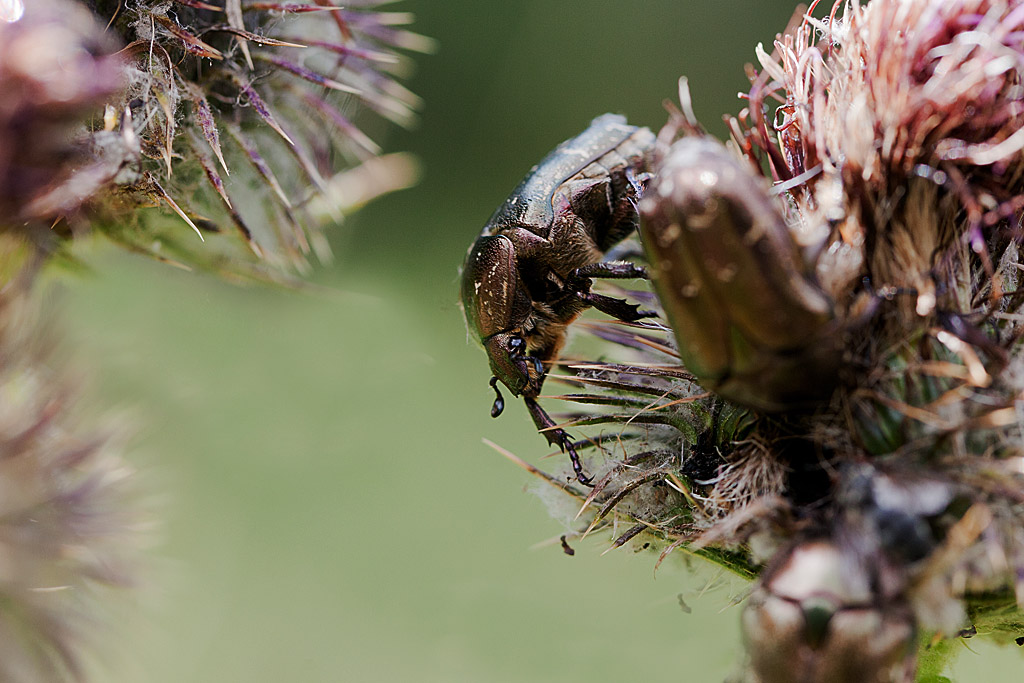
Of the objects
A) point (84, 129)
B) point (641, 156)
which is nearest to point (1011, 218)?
point (641, 156)

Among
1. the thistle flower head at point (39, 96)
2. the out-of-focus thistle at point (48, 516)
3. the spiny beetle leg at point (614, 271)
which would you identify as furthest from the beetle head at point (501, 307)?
the out-of-focus thistle at point (48, 516)

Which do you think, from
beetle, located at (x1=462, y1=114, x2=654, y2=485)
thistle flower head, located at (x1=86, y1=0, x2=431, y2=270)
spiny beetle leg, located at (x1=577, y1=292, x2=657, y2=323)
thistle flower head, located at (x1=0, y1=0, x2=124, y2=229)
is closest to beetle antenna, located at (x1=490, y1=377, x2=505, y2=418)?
beetle, located at (x1=462, y1=114, x2=654, y2=485)

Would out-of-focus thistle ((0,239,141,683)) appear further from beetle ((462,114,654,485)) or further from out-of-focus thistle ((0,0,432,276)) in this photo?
beetle ((462,114,654,485))

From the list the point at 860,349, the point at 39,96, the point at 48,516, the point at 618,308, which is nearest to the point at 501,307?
the point at 618,308

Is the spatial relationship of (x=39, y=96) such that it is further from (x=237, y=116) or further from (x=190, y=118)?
(x=237, y=116)

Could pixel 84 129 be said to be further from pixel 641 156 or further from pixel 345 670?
pixel 345 670
